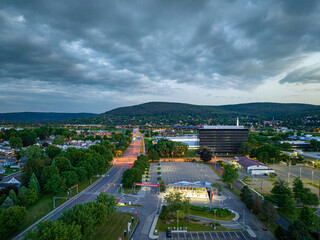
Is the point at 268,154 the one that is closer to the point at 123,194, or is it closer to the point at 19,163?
the point at 123,194

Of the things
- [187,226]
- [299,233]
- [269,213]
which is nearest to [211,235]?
[187,226]

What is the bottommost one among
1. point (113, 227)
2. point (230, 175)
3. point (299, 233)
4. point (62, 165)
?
point (113, 227)

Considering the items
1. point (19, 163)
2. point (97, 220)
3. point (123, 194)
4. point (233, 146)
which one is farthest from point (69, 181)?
point (233, 146)

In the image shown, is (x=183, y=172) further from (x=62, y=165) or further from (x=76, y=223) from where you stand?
(x=76, y=223)

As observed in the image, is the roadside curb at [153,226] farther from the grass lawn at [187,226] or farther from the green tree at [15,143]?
the green tree at [15,143]

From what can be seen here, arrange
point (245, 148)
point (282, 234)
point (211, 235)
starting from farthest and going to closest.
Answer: point (245, 148)
point (211, 235)
point (282, 234)

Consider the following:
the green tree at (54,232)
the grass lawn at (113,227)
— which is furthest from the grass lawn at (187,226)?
the green tree at (54,232)
